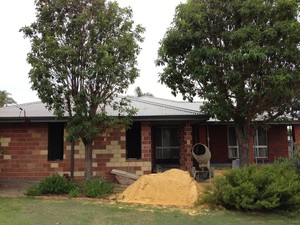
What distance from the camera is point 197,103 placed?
22.3 metres

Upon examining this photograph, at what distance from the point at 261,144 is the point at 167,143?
5834 millimetres

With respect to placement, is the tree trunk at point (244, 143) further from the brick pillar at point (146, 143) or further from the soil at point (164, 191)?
the brick pillar at point (146, 143)

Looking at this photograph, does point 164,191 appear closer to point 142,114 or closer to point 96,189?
point 96,189

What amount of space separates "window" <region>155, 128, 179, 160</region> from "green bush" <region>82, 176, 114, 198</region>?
722 cm

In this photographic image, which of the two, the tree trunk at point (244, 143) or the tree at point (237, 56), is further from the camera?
the tree trunk at point (244, 143)

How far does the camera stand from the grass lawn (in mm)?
7785

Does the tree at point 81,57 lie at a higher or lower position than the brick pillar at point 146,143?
higher

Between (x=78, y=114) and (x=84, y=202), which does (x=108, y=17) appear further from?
(x=84, y=202)

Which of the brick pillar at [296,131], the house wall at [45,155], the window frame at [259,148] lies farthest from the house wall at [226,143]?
the house wall at [45,155]

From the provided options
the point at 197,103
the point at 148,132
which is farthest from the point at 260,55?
the point at 197,103

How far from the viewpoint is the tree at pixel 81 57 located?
37.1 ft

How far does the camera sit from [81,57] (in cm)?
1153

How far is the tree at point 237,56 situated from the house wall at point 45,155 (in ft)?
11.8

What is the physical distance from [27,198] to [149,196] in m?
3.84
